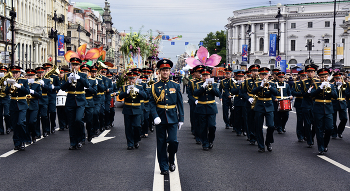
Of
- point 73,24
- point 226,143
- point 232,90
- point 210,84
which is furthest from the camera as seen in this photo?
point 73,24

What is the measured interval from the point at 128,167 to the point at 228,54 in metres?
113

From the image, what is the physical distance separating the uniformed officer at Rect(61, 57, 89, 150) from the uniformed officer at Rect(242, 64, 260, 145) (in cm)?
396

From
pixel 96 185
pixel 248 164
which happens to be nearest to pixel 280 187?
pixel 248 164

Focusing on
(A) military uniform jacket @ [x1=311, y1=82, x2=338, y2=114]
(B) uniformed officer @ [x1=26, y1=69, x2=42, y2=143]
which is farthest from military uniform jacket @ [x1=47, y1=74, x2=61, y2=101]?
(A) military uniform jacket @ [x1=311, y1=82, x2=338, y2=114]

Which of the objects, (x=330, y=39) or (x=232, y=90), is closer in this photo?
(x=232, y=90)

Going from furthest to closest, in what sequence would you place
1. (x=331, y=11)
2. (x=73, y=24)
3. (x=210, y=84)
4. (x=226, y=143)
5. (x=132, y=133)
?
(x=331, y=11), (x=73, y=24), (x=226, y=143), (x=132, y=133), (x=210, y=84)

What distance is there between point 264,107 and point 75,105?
174 inches

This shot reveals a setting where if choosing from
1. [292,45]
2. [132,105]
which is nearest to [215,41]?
[292,45]

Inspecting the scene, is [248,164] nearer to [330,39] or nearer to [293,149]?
[293,149]

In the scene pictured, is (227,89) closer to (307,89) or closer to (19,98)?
(307,89)

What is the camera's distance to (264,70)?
10.2 m

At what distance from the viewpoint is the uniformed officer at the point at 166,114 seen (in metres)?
7.75

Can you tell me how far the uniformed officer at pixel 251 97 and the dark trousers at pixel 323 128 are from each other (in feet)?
5.25

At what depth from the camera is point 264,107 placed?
34.0ft
